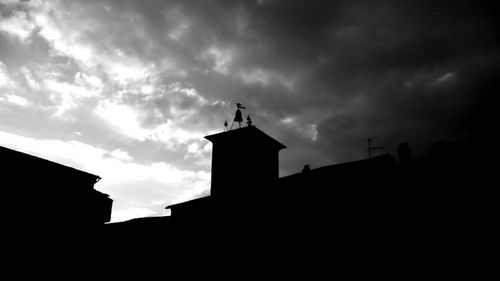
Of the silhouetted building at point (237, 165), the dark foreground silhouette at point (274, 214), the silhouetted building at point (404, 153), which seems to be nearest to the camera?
the dark foreground silhouette at point (274, 214)

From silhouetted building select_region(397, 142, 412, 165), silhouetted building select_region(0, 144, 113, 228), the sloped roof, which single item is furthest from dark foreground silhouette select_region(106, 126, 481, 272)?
the sloped roof

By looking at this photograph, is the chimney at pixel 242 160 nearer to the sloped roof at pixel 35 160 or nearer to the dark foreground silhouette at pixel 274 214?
the dark foreground silhouette at pixel 274 214

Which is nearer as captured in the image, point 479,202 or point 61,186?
point 479,202

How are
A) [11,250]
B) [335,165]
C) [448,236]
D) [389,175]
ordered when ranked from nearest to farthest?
[448,236]
[389,175]
[11,250]
[335,165]

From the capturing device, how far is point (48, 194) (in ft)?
56.4

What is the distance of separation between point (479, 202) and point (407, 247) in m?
3.10

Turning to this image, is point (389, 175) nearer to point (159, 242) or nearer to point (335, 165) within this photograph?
point (335, 165)

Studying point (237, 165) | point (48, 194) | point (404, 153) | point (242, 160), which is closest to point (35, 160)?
point (48, 194)

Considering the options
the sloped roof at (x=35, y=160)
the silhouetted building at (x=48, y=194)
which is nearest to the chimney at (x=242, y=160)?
the silhouetted building at (x=48, y=194)

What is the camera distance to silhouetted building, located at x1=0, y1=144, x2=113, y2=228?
1595 cm

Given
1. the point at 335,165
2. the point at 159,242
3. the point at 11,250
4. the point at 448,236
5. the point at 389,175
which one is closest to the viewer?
the point at 448,236

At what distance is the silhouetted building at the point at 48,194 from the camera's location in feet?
52.3

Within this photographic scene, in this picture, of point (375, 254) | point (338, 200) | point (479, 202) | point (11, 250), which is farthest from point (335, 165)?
point (11, 250)

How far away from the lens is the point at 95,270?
17.9m
